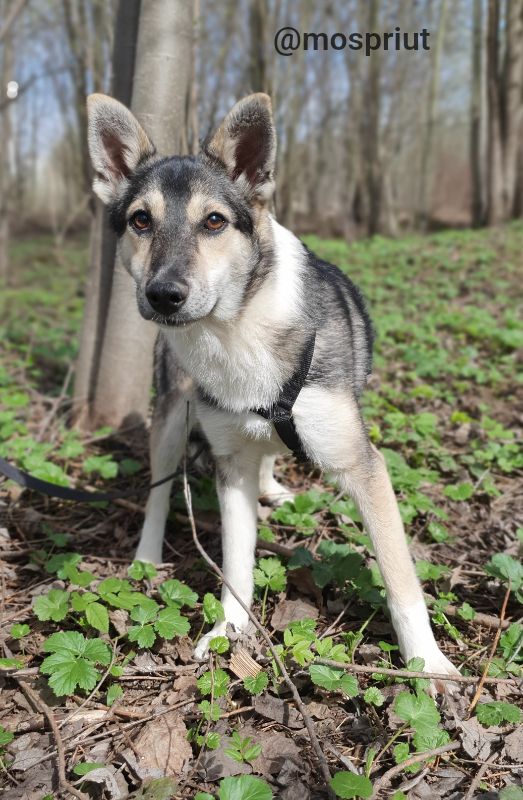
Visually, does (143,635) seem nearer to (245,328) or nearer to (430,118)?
(245,328)

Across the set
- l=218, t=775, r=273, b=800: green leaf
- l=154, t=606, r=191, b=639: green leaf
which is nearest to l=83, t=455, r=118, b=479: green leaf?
l=154, t=606, r=191, b=639: green leaf

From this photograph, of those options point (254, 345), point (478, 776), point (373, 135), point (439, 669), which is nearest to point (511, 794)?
point (478, 776)

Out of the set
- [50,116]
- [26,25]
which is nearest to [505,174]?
[26,25]

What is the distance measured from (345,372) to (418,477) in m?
1.28

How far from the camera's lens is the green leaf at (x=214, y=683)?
2.41 metres

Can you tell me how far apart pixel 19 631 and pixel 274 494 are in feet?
5.71

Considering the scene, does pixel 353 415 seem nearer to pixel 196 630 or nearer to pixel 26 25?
pixel 196 630

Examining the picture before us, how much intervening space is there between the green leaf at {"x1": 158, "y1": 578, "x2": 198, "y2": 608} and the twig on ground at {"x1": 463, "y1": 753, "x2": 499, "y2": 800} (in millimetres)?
1366

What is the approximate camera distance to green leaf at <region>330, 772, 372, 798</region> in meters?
1.90

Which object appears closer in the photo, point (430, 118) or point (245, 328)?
point (245, 328)

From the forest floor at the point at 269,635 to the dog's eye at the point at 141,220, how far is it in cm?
169

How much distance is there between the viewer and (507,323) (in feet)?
23.8

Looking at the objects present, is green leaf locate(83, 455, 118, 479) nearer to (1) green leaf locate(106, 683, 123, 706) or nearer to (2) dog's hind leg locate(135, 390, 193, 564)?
(2) dog's hind leg locate(135, 390, 193, 564)

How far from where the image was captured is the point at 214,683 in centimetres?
244
